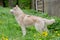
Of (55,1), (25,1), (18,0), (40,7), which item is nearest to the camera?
(55,1)

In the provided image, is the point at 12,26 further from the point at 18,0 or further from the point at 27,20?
the point at 18,0

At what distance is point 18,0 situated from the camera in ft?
85.9

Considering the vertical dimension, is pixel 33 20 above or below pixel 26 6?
above

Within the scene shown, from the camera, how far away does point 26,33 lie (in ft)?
30.4

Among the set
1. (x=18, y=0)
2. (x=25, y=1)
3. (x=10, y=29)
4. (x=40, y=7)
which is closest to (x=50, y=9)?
(x=40, y=7)

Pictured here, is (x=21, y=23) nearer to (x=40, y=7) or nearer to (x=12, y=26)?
(x=12, y=26)

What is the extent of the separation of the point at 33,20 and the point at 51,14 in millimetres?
6726

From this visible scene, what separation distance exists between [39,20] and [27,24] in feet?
2.20

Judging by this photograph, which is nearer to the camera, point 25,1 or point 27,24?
point 27,24

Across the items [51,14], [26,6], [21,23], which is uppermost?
[21,23]

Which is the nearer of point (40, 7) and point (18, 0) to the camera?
point (40, 7)

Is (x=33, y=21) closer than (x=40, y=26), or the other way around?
(x=40, y=26)

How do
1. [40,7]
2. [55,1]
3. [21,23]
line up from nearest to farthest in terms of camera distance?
[21,23] → [55,1] → [40,7]

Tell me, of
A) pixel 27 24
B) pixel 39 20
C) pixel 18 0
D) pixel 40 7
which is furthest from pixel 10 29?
pixel 18 0
